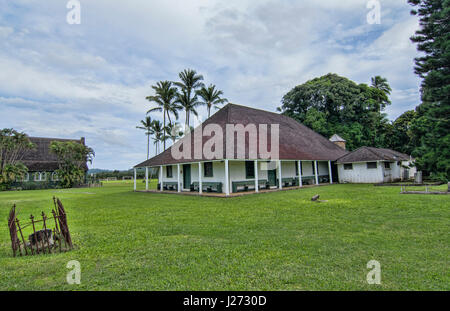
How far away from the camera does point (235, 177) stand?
56.9ft

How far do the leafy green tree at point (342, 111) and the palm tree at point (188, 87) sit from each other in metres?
13.5

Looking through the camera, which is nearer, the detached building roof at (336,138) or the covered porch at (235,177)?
the covered porch at (235,177)

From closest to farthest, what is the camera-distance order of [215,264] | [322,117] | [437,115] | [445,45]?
[215,264] < [445,45] < [437,115] < [322,117]

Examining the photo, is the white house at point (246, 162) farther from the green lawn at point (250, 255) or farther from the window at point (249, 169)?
the green lawn at point (250, 255)

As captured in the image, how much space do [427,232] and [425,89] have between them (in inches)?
358

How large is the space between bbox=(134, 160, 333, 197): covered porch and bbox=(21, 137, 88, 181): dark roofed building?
24223 mm

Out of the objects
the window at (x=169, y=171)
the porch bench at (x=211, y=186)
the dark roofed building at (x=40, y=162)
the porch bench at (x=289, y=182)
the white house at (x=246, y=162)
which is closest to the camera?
the white house at (x=246, y=162)

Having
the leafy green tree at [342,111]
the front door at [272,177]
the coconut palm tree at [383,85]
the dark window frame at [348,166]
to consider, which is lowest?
the front door at [272,177]

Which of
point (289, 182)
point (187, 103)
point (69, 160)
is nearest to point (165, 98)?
point (187, 103)

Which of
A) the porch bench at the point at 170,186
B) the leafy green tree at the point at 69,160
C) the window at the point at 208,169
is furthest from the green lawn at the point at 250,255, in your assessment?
the leafy green tree at the point at 69,160

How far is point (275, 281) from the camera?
11.6 feet

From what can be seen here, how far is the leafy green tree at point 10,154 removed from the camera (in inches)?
1204
